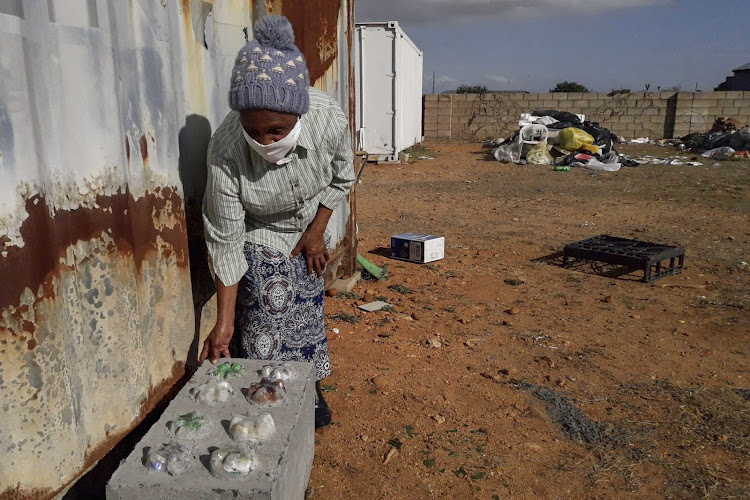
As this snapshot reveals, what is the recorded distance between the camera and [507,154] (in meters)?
13.9

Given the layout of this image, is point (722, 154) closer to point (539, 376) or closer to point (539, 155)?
point (539, 155)

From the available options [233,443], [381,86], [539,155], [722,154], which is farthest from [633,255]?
[722,154]

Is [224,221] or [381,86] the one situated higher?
[381,86]

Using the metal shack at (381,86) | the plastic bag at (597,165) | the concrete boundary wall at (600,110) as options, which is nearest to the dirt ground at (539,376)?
the plastic bag at (597,165)

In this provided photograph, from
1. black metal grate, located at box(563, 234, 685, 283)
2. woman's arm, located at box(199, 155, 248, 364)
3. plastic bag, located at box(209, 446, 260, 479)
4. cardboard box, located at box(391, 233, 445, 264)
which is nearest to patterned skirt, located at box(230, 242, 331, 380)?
woman's arm, located at box(199, 155, 248, 364)

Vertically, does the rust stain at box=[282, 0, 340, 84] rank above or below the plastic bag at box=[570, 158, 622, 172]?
above

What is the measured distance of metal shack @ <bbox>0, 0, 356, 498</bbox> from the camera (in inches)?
59.6

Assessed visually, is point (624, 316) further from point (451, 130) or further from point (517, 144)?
point (451, 130)

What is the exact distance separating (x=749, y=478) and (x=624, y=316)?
1888 millimetres

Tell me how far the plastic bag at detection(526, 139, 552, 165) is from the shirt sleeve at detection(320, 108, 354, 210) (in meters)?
11.6

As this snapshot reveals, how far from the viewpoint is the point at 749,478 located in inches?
91.7

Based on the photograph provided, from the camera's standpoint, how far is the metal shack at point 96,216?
151cm

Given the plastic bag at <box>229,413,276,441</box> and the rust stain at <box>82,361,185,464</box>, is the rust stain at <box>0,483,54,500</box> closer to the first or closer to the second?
the rust stain at <box>82,361,185,464</box>

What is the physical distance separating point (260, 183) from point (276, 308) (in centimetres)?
54
